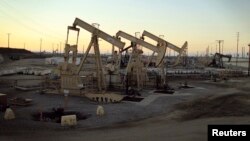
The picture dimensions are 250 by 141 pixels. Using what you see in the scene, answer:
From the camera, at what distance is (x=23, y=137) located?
40.0 feet

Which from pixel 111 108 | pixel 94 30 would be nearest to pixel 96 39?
pixel 94 30

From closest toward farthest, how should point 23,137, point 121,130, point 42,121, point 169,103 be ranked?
point 23,137, point 121,130, point 42,121, point 169,103

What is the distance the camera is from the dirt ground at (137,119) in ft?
41.3

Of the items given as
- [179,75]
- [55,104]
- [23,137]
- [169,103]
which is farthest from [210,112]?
[179,75]

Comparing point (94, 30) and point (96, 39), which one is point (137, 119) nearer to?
point (96, 39)

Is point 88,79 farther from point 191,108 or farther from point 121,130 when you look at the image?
point 121,130

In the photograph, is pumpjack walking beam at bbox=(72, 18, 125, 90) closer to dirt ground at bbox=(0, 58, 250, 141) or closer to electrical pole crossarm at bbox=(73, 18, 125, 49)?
electrical pole crossarm at bbox=(73, 18, 125, 49)

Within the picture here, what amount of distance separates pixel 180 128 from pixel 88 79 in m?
13.3

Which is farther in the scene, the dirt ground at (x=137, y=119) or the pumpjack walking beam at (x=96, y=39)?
the pumpjack walking beam at (x=96, y=39)

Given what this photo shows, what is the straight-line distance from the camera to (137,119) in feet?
52.2

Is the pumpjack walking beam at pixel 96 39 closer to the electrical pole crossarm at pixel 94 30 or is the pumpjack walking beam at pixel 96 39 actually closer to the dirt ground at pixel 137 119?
the electrical pole crossarm at pixel 94 30

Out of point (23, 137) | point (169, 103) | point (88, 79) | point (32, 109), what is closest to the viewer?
point (23, 137)

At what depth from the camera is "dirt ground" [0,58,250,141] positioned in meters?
12.6

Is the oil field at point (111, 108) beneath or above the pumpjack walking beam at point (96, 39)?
beneath
